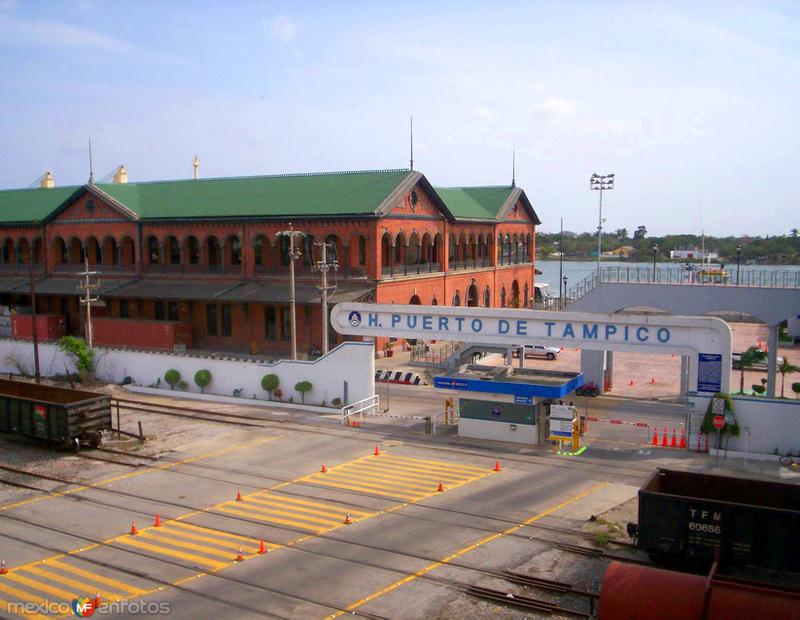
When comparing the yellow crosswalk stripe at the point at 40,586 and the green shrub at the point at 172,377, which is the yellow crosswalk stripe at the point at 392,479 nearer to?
the yellow crosswalk stripe at the point at 40,586

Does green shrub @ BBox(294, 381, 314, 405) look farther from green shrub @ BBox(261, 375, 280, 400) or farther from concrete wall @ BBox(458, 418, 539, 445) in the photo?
concrete wall @ BBox(458, 418, 539, 445)

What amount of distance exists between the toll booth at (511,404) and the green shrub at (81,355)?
23391 mm

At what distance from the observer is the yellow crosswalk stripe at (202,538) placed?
19.7 meters

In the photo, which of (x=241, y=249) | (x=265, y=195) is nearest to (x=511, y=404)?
(x=241, y=249)

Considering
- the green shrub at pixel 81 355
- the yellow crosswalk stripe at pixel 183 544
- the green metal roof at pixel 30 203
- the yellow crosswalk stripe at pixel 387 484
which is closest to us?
the yellow crosswalk stripe at pixel 183 544

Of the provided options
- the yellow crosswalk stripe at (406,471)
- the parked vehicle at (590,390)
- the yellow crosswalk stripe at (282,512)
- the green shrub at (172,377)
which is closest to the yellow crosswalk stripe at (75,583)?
the yellow crosswalk stripe at (282,512)

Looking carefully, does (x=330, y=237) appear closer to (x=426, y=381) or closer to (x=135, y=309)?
(x=426, y=381)

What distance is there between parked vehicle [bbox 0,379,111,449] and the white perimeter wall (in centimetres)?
977

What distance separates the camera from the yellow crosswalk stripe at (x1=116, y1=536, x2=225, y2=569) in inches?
728

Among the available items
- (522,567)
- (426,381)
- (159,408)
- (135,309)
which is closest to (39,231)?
(135,309)

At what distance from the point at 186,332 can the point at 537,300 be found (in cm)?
4297

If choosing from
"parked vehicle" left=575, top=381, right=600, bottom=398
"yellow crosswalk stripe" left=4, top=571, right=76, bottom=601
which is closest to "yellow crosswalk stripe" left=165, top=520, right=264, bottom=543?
"yellow crosswalk stripe" left=4, top=571, right=76, bottom=601

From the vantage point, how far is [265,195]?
58062mm

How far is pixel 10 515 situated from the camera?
22594mm
